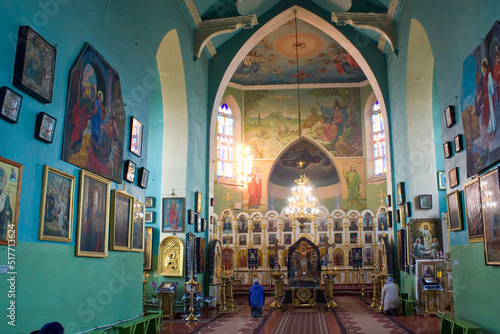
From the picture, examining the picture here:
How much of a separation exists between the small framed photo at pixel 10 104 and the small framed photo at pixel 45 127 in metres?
0.44

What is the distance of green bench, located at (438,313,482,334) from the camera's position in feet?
23.1

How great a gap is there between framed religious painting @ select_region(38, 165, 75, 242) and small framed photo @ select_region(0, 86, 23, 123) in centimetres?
92

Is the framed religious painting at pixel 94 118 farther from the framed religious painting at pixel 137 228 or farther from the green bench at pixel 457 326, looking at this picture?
the green bench at pixel 457 326

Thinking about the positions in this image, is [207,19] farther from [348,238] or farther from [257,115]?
[348,238]

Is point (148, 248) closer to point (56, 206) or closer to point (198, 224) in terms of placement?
point (198, 224)

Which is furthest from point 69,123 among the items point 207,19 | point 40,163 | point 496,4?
point 207,19

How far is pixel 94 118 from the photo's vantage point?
7535mm

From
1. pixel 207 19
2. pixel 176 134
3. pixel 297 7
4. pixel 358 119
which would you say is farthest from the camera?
pixel 358 119

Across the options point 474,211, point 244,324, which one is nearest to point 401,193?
point 244,324

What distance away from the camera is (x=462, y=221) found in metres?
8.09

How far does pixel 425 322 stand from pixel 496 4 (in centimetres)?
775

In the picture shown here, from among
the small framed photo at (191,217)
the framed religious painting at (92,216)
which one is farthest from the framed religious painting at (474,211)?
the small framed photo at (191,217)

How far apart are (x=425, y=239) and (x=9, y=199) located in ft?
35.9

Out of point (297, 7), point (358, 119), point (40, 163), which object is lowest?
point (40, 163)
